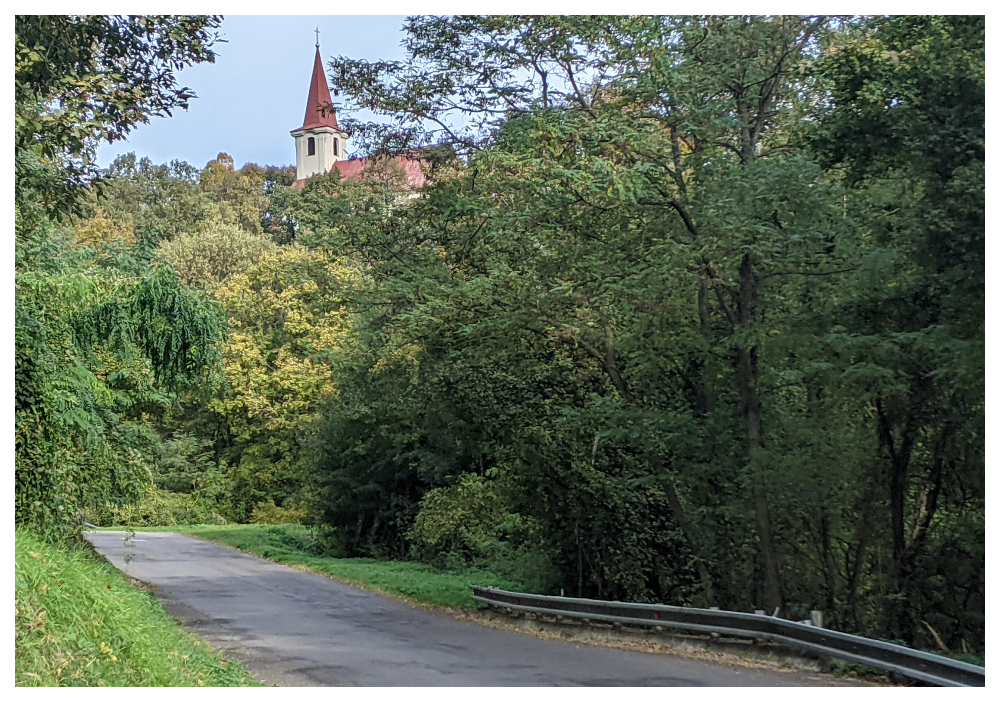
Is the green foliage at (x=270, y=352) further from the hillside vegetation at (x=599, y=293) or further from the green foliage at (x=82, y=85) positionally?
the green foliage at (x=82, y=85)

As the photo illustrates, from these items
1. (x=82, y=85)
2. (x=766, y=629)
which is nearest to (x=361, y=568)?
(x=766, y=629)

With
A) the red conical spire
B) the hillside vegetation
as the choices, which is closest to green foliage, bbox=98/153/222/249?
the hillside vegetation

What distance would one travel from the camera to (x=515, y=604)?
13516 mm

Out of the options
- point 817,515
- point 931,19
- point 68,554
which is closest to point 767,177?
point 931,19

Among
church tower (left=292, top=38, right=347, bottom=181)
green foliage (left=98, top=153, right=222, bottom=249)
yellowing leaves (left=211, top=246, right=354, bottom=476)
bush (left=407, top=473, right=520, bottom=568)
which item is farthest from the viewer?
bush (left=407, top=473, right=520, bottom=568)

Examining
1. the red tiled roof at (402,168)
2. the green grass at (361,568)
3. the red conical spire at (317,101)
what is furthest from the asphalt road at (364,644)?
the red tiled roof at (402,168)

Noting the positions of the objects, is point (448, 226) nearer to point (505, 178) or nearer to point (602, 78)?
point (505, 178)

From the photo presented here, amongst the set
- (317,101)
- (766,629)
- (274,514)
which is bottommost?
(766,629)

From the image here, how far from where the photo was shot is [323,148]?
38.0 feet

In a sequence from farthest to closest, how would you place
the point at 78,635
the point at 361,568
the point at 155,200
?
the point at 361,568 < the point at 155,200 < the point at 78,635

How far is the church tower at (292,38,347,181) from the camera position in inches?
411

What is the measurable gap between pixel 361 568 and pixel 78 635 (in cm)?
1324

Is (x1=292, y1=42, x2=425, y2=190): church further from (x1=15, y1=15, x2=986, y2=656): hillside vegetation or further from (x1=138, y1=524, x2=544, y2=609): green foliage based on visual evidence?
(x1=138, y1=524, x2=544, y2=609): green foliage

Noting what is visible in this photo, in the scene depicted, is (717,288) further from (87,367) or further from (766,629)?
(87,367)
